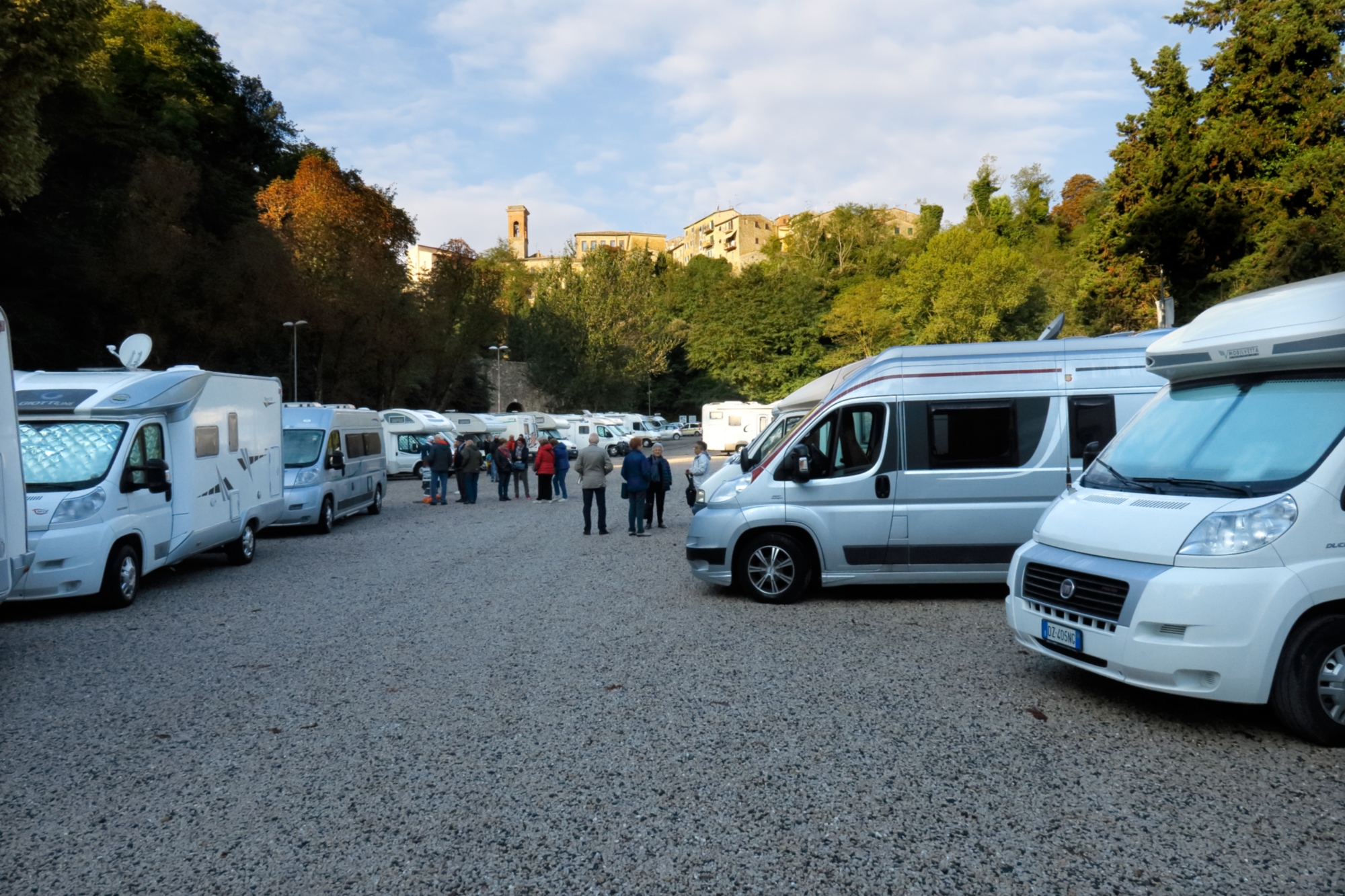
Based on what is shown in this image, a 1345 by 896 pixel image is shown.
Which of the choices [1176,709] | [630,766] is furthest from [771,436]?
[630,766]

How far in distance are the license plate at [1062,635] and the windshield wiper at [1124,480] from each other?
3.03 feet

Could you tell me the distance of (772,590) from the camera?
932 centimetres

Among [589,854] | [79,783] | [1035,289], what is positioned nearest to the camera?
[589,854]

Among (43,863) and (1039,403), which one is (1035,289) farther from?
(43,863)

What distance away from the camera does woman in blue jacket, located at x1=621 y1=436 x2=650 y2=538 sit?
53.1ft

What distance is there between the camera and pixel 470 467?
23.8 metres

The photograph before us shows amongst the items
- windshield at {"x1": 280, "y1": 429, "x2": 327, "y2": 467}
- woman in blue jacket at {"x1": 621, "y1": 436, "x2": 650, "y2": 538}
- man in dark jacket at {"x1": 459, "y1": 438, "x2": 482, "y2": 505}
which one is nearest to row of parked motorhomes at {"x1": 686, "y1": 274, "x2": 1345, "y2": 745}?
woman in blue jacket at {"x1": 621, "y1": 436, "x2": 650, "y2": 538}

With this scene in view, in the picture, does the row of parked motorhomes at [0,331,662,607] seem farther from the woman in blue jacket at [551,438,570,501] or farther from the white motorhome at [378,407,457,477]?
the white motorhome at [378,407,457,477]

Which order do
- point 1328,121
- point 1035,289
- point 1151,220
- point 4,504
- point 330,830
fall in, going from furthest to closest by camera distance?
point 1035,289, point 1151,220, point 1328,121, point 4,504, point 330,830

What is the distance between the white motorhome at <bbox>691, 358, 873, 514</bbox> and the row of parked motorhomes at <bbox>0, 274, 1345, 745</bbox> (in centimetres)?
13

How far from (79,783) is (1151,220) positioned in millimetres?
30091

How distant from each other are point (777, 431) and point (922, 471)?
816 cm

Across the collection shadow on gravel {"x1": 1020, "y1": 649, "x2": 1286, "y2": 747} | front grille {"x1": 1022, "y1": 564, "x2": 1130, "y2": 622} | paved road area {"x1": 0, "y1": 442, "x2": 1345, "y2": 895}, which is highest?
front grille {"x1": 1022, "y1": 564, "x2": 1130, "y2": 622}

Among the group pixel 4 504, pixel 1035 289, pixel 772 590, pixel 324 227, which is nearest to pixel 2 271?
pixel 324 227
